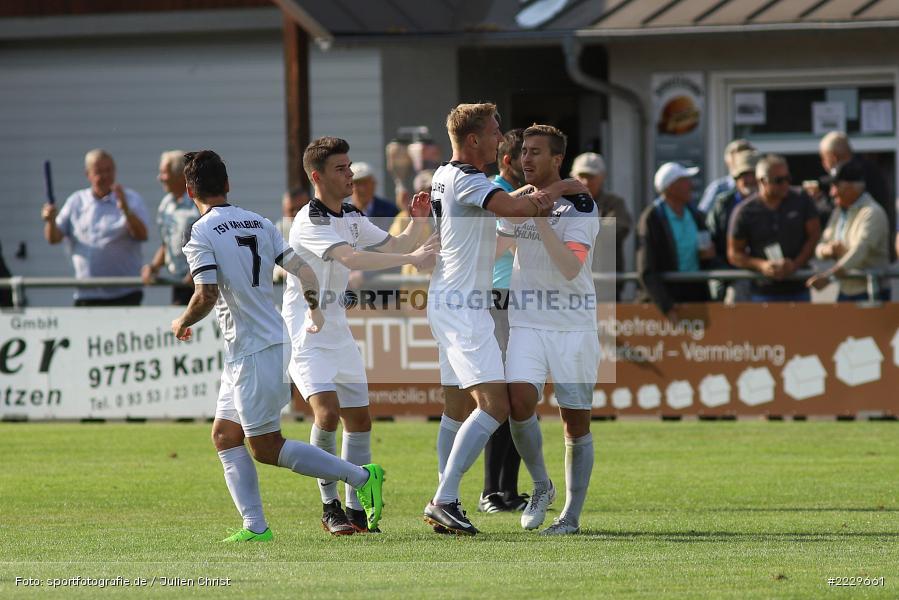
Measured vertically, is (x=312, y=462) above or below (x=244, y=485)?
above

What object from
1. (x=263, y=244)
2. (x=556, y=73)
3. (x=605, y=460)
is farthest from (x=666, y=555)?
(x=556, y=73)

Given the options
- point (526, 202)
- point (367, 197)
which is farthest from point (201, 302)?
point (367, 197)

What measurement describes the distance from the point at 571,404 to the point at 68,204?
8609mm

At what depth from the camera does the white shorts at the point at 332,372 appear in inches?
356

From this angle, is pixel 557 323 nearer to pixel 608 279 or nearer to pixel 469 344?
pixel 469 344

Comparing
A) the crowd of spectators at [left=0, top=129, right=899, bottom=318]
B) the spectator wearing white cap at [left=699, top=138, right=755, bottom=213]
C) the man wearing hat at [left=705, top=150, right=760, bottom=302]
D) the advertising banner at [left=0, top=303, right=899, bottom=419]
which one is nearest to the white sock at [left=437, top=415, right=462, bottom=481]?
the crowd of spectators at [left=0, top=129, right=899, bottom=318]

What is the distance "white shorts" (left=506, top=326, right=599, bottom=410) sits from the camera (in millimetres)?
8883

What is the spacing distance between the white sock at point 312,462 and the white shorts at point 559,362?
1.02m

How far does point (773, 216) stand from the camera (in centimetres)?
1482

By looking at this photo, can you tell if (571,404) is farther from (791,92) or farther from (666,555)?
(791,92)

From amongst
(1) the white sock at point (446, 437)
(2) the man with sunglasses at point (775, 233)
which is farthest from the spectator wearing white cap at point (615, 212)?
(1) the white sock at point (446, 437)

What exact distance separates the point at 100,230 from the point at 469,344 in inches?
327

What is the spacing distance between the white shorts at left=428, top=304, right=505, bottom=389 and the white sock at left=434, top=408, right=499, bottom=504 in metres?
0.20

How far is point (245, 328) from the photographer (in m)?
8.51
